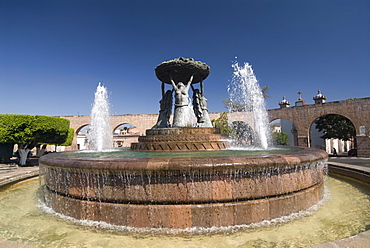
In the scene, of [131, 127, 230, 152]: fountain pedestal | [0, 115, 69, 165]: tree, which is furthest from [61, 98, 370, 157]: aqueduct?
[131, 127, 230, 152]: fountain pedestal

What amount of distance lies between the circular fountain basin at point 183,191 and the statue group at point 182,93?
16.6ft

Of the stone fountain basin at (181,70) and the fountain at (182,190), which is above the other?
the stone fountain basin at (181,70)

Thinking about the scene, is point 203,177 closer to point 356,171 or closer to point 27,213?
point 27,213

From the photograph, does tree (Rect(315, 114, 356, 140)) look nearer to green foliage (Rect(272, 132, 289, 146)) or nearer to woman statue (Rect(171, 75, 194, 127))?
green foliage (Rect(272, 132, 289, 146))

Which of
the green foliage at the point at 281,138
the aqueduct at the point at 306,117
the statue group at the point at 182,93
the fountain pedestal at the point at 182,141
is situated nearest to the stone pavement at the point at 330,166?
the fountain pedestal at the point at 182,141

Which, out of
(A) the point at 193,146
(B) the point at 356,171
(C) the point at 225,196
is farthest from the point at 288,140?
(C) the point at 225,196

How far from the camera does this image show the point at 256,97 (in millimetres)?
10516

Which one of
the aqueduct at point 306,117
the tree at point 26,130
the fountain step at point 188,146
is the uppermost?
the aqueduct at point 306,117

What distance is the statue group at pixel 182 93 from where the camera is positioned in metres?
8.59

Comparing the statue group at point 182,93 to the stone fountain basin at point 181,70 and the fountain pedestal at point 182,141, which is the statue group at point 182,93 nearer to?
the stone fountain basin at point 181,70

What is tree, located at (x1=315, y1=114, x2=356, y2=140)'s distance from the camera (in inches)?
809

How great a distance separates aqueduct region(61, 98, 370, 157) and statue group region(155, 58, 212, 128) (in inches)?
612

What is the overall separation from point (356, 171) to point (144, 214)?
Result: 21.5 ft

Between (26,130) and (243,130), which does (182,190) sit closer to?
(26,130)
